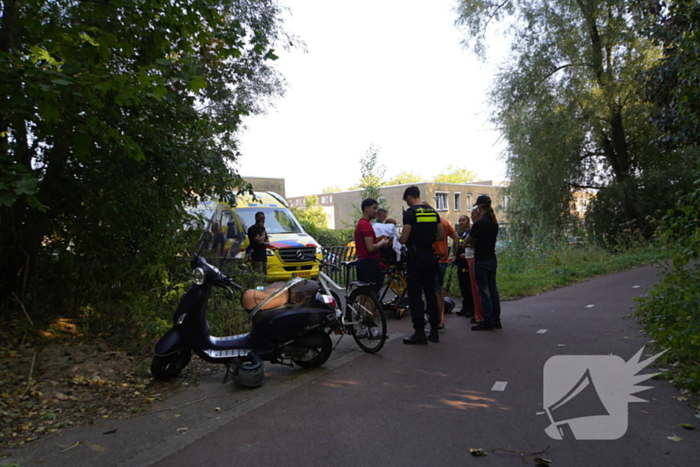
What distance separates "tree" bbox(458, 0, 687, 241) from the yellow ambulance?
12272 mm

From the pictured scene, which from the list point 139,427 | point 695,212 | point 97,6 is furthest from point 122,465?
point 695,212

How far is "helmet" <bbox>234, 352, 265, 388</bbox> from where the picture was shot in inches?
219

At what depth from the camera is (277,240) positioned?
13.6m

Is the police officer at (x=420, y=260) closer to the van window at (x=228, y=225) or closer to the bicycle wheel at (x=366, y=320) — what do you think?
the bicycle wheel at (x=366, y=320)

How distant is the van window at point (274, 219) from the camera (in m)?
14.0

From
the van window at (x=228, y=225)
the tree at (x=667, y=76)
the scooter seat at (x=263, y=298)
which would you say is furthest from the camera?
the van window at (x=228, y=225)

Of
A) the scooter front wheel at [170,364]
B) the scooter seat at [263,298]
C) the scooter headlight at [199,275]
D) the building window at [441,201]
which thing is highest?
the building window at [441,201]

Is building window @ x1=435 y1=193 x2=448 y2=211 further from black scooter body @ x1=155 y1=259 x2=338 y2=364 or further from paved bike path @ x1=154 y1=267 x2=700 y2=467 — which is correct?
black scooter body @ x1=155 y1=259 x2=338 y2=364

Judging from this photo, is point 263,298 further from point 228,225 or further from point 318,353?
point 228,225

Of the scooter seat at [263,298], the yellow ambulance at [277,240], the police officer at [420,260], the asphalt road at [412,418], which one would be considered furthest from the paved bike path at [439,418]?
the yellow ambulance at [277,240]

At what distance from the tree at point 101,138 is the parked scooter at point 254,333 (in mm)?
1751

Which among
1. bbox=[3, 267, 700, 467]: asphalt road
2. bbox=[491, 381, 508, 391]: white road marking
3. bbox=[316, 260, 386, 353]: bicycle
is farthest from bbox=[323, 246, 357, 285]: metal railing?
bbox=[491, 381, 508, 391]: white road marking

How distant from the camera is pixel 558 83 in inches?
879

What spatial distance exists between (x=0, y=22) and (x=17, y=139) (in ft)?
4.27
